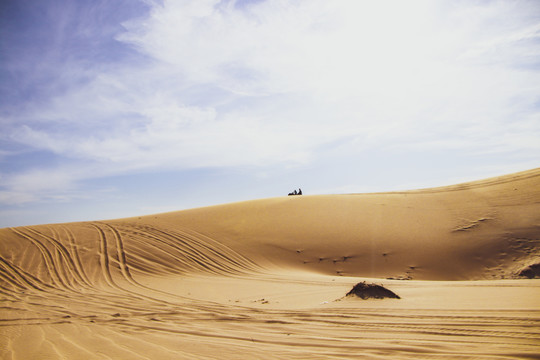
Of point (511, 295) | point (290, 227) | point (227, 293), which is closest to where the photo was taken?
point (511, 295)

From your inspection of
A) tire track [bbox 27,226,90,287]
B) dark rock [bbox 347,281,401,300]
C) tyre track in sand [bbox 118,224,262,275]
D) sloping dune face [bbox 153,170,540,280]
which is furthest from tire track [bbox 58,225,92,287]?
dark rock [bbox 347,281,401,300]

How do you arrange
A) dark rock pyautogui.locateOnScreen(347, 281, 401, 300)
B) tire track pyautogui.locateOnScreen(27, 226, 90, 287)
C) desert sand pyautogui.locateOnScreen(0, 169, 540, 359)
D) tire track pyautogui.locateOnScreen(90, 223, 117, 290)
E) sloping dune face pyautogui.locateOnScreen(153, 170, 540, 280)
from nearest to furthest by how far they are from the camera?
desert sand pyautogui.locateOnScreen(0, 169, 540, 359), dark rock pyautogui.locateOnScreen(347, 281, 401, 300), tire track pyautogui.locateOnScreen(90, 223, 117, 290), tire track pyautogui.locateOnScreen(27, 226, 90, 287), sloping dune face pyautogui.locateOnScreen(153, 170, 540, 280)

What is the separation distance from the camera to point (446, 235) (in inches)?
460

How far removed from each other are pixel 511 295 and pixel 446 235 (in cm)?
750

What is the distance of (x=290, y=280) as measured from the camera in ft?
28.4

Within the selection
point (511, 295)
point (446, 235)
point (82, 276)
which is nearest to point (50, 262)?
point (82, 276)

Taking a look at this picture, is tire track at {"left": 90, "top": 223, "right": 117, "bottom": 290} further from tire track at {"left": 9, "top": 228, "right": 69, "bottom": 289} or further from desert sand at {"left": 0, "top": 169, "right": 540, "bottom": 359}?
tire track at {"left": 9, "top": 228, "right": 69, "bottom": 289}

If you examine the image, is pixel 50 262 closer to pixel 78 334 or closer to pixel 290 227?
pixel 78 334

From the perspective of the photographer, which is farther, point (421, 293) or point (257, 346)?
point (421, 293)

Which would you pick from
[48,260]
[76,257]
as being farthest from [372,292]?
[48,260]

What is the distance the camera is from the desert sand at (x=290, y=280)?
11.6 feet

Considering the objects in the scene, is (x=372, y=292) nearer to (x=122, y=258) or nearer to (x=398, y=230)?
(x=398, y=230)

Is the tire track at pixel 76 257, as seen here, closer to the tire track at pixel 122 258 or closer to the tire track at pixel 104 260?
the tire track at pixel 104 260

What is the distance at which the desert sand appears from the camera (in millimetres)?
3537
